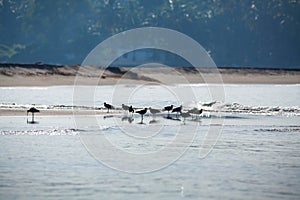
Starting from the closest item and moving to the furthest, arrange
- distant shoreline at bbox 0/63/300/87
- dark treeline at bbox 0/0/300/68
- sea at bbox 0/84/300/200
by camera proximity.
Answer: sea at bbox 0/84/300/200 < distant shoreline at bbox 0/63/300/87 < dark treeline at bbox 0/0/300/68

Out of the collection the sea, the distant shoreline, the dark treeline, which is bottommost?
the sea

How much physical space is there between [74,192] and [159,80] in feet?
124

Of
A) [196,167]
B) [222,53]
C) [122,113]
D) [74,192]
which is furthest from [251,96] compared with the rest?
[222,53]

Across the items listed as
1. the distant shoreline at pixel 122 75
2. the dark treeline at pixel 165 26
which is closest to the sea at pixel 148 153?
the distant shoreline at pixel 122 75

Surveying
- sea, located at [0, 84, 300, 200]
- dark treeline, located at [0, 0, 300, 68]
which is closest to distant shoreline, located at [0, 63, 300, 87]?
dark treeline, located at [0, 0, 300, 68]

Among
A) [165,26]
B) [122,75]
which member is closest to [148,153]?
[122,75]

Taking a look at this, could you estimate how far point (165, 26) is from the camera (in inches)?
2859

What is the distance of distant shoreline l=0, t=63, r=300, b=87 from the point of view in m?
44.1

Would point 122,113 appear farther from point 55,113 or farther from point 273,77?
point 273,77

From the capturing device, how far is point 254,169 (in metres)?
16.1

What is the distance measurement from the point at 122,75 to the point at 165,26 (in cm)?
2397

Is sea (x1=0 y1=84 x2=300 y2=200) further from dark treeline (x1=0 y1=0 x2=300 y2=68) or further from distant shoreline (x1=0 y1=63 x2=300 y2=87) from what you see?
dark treeline (x1=0 y1=0 x2=300 y2=68)

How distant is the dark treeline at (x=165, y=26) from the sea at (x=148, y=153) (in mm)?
42905

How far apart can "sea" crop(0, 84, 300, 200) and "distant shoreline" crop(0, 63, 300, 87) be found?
527 inches
